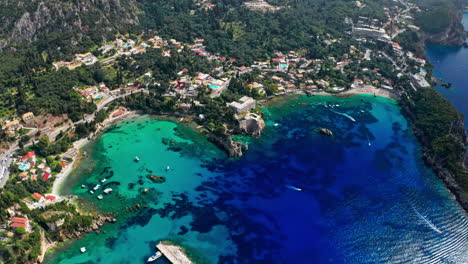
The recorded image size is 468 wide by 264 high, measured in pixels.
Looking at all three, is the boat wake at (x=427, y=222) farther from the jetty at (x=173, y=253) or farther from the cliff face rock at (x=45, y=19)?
the cliff face rock at (x=45, y=19)

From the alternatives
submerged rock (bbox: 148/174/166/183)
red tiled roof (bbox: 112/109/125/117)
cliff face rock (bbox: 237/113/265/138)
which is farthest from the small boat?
red tiled roof (bbox: 112/109/125/117)

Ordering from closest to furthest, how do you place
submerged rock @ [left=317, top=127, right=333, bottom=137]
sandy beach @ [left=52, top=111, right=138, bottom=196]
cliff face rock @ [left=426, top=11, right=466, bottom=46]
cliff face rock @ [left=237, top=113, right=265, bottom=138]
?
1. sandy beach @ [left=52, top=111, right=138, bottom=196]
2. cliff face rock @ [left=237, top=113, right=265, bottom=138]
3. submerged rock @ [left=317, top=127, right=333, bottom=137]
4. cliff face rock @ [left=426, top=11, right=466, bottom=46]

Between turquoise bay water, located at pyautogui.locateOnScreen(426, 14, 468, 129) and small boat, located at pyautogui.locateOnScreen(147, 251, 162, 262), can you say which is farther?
turquoise bay water, located at pyautogui.locateOnScreen(426, 14, 468, 129)

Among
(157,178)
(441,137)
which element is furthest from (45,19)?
(441,137)

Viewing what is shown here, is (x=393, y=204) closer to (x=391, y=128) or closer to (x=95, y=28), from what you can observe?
(x=391, y=128)

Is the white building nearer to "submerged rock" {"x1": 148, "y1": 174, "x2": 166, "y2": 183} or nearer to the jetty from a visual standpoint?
"submerged rock" {"x1": 148, "y1": 174, "x2": 166, "y2": 183}

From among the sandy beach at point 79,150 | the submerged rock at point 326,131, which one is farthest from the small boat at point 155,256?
the submerged rock at point 326,131
